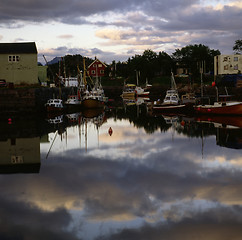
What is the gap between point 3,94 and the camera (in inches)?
1987

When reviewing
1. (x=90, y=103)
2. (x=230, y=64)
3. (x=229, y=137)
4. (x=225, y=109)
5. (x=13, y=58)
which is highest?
(x=230, y=64)

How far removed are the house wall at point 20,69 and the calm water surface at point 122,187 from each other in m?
27.6

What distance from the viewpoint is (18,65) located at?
57.0 metres

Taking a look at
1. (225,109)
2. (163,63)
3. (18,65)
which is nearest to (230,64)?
(163,63)

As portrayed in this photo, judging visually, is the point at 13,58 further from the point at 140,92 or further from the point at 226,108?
the point at 140,92

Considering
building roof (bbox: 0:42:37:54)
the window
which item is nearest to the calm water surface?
the window

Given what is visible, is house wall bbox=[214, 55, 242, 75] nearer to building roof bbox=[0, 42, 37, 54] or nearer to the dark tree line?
the dark tree line

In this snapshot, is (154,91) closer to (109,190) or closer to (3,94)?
(3,94)

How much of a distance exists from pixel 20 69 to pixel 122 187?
1747 inches

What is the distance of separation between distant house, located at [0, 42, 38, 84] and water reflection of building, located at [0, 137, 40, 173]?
27.5 meters

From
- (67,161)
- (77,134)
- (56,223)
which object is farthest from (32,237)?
(77,134)

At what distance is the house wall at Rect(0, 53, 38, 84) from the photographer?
56.8 metres

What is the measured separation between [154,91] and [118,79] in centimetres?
2227

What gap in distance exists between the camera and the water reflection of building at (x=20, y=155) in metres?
20.6
